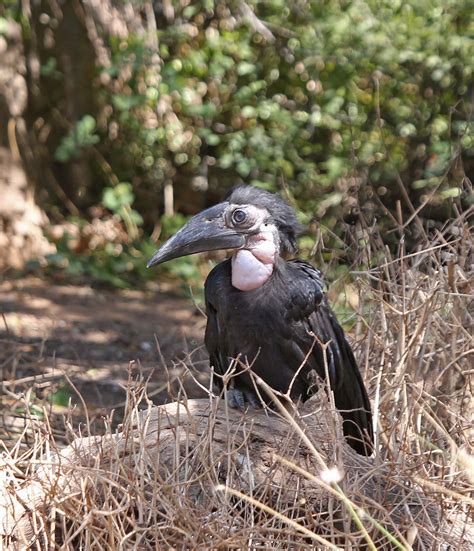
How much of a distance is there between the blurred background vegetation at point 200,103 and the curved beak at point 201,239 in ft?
11.1

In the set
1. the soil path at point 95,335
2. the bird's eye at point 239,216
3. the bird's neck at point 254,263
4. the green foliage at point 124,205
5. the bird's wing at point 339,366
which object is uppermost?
the bird's eye at point 239,216

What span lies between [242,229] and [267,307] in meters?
0.32

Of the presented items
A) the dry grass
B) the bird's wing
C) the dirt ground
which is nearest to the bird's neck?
the bird's wing

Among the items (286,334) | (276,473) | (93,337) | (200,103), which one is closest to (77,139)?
(200,103)

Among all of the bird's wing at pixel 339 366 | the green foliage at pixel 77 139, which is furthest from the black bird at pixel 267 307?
the green foliage at pixel 77 139

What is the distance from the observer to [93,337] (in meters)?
5.81

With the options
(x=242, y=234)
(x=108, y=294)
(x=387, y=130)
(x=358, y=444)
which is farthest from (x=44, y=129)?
Answer: (x=358, y=444)

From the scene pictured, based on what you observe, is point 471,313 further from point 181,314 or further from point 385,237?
point 181,314

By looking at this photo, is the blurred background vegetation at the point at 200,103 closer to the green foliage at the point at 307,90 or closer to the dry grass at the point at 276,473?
the green foliage at the point at 307,90

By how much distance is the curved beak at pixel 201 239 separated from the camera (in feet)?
10.8

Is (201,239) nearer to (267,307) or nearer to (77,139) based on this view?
(267,307)

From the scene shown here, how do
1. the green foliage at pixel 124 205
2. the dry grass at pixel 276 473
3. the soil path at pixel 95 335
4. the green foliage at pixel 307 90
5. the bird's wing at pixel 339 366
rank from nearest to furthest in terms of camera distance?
the dry grass at pixel 276 473, the bird's wing at pixel 339 366, the soil path at pixel 95 335, the green foliage at pixel 307 90, the green foliage at pixel 124 205

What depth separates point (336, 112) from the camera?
721cm

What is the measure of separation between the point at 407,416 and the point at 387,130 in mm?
4615
